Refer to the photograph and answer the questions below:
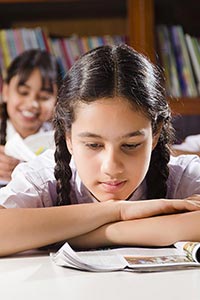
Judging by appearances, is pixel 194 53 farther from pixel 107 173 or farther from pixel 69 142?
pixel 107 173

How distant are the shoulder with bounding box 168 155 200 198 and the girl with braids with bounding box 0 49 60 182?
129 cm

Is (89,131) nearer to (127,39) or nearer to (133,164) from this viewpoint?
(133,164)

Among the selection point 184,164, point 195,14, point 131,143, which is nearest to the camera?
point 131,143

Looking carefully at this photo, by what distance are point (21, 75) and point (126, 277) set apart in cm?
197

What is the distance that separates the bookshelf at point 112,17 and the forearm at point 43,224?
162 cm

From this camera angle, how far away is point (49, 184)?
1.45 metres

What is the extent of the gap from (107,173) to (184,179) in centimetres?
30

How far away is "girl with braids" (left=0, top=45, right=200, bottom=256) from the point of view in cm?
117

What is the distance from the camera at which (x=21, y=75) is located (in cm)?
283

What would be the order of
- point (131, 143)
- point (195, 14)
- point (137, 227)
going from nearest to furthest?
point (137, 227) < point (131, 143) < point (195, 14)

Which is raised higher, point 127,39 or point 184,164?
point 127,39

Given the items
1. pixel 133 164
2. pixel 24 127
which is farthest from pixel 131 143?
pixel 24 127

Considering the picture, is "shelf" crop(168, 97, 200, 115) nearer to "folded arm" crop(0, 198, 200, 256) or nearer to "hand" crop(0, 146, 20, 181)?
"hand" crop(0, 146, 20, 181)

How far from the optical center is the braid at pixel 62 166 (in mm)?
1427
